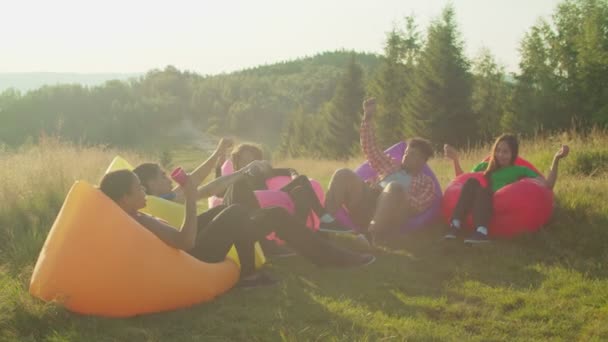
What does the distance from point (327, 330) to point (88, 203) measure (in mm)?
1570

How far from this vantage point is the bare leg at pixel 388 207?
16.4 feet

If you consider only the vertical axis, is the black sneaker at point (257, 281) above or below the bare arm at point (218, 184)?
below

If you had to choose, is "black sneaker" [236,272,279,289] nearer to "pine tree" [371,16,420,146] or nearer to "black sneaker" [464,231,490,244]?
"black sneaker" [464,231,490,244]

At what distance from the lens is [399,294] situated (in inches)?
151

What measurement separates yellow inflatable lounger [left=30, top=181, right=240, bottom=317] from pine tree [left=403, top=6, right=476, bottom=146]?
22.1m

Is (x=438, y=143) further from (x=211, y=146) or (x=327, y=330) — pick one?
(x=211, y=146)

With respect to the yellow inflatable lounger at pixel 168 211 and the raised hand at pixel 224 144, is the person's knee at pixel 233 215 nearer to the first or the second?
the yellow inflatable lounger at pixel 168 211

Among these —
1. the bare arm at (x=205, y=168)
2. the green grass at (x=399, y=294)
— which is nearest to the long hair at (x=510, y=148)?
the green grass at (x=399, y=294)

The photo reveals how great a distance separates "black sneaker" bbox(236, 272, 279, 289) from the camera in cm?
391

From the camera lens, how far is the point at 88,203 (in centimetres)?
321

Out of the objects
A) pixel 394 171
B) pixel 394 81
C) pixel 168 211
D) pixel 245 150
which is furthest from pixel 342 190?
pixel 394 81

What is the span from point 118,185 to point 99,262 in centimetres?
46

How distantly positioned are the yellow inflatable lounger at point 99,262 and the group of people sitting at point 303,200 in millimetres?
151

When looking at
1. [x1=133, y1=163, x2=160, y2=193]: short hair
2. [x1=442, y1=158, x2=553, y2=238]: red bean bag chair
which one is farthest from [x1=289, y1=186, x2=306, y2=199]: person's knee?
[x1=442, y1=158, x2=553, y2=238]: red bean bag chair
